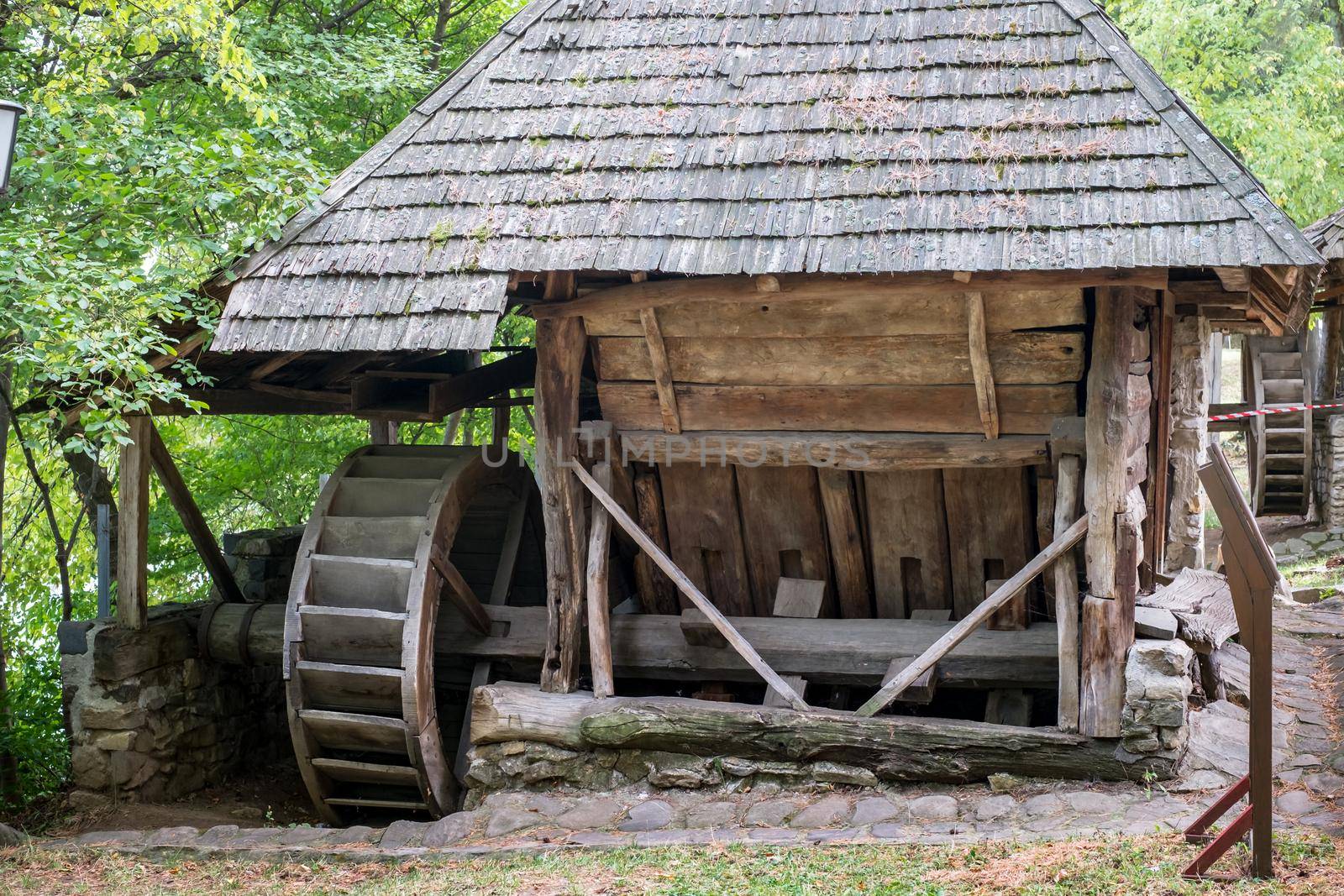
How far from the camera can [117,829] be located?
7090mm

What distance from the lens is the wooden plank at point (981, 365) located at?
570cm

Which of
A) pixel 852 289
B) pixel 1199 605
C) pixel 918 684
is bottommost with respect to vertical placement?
pixel 918 684

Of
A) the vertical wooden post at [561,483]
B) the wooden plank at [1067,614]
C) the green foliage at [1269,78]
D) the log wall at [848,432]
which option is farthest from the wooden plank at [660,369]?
the green foliage at [1269,78]

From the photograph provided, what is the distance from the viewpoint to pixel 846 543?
6.84m

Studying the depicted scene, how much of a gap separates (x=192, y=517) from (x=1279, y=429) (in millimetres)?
12151

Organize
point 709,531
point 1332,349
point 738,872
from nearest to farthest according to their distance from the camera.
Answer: point 738,872
point 709,531
point 1332,349

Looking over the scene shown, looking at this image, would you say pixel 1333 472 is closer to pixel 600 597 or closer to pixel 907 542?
pixel 907 542

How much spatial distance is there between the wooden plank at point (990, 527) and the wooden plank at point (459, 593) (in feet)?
9.50

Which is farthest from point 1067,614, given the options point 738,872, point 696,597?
point 738,872

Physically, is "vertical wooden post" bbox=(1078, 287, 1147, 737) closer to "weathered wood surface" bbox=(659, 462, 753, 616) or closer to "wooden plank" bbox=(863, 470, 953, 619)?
"wooden plank" bbox=(863, 470, 953, 619)

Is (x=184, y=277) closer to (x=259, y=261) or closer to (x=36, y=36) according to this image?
(x=259, y=261)

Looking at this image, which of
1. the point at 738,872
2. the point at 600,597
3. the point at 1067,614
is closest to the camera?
the point at 738,872

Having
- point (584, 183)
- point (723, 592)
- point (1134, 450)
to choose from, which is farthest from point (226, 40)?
point (1134, 450)

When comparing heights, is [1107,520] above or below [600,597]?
above
